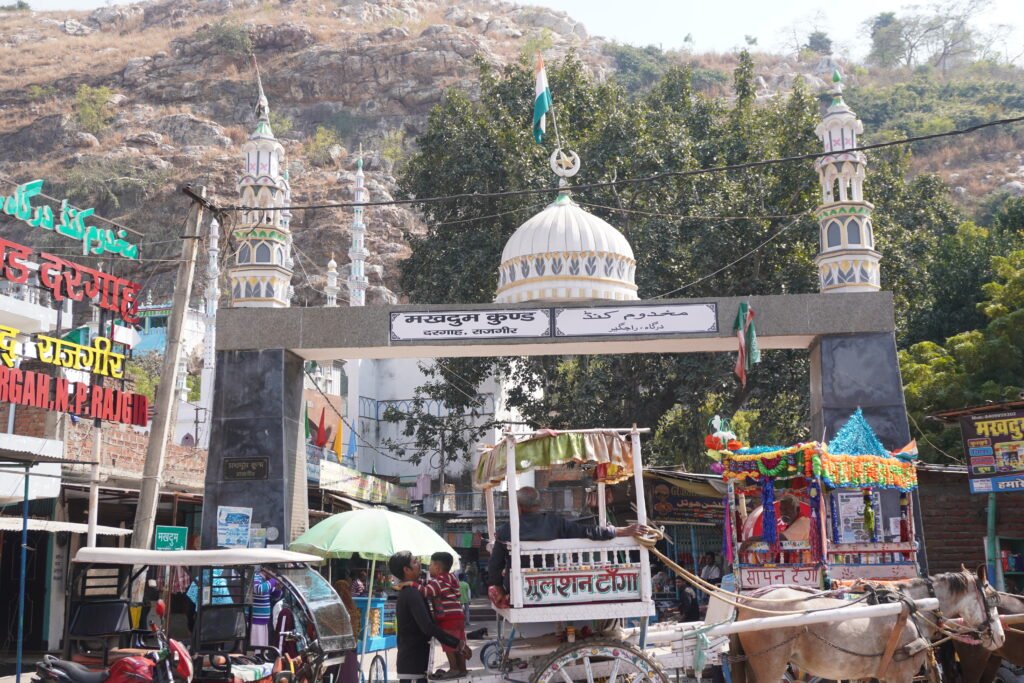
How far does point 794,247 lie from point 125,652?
21390mm

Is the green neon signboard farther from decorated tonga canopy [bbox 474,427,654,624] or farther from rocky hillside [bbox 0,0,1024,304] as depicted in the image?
rocky hillside [bbox 0,0,1024,304]

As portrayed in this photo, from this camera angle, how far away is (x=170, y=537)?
15547mm

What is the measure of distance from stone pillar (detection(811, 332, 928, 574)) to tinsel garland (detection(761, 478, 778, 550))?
3759 millimetres

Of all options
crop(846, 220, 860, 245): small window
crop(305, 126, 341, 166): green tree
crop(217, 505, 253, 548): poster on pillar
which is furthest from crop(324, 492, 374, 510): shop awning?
crop(305, 126, 341, 166): green tree

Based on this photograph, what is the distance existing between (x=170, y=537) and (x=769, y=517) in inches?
348

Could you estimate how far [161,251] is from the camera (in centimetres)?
7075

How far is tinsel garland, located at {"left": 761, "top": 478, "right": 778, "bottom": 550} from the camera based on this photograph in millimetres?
11617

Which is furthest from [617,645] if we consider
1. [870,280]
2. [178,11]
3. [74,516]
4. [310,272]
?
[178,11]

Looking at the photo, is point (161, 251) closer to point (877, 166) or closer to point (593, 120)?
point (593, 120)

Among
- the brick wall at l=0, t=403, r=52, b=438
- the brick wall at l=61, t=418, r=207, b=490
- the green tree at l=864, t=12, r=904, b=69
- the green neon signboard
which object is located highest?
the green tree at l=864, t=12, r=904, b=69

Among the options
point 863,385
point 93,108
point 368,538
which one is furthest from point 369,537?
point 93,108

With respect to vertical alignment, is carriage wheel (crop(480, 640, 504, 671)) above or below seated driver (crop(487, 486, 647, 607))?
below

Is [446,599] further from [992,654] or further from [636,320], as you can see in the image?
[636,320]

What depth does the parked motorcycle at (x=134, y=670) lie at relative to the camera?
8.26m
